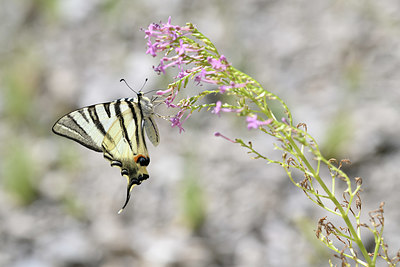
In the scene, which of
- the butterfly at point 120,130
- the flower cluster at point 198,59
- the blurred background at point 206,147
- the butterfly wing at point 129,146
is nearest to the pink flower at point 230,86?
the flower cluster at point 198,59

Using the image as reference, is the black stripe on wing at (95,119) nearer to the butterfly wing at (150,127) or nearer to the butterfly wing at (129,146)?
the butterfly wing at (129,146)

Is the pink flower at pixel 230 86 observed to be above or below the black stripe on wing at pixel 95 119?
below

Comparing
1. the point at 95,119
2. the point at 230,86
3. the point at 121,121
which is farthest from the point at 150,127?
the point at 230,86

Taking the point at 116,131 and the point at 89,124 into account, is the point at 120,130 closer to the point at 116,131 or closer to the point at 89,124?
the point at 116,131

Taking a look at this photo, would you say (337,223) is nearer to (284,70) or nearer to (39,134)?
(284,70)

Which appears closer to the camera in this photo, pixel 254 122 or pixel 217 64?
pixel 254 122

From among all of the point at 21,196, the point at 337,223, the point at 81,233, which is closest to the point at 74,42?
the point at 21,196
